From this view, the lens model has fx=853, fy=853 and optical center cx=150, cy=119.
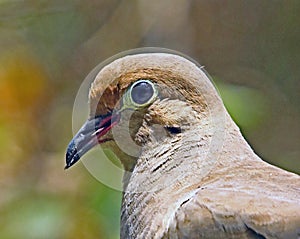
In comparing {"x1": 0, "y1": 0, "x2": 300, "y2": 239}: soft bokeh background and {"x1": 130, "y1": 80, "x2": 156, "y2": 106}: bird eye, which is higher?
{"x1": 130, "y1": 80, "x2": 156, "y2": 106}: bird eye

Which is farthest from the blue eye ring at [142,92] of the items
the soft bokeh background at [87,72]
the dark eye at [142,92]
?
the soft bokeh background at [87,72]

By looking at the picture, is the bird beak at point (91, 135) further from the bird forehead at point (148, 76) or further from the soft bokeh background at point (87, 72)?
the soft bokeh background at point (87, 72)

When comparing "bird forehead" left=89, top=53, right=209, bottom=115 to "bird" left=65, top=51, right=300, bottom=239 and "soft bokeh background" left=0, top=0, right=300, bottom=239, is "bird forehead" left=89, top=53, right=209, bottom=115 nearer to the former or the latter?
"bird" left=65, top=51, right=300, bottom=239

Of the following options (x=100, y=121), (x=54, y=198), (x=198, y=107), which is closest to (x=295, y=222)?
(x=198, y=107)

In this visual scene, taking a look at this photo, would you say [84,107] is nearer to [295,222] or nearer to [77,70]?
[295,222]

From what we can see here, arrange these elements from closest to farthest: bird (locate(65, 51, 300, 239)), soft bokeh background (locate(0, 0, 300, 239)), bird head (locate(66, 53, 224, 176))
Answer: bird (locate(65, 51, 300, 239))
bird head (locate(66, 53, 224, 176))
soft bokeh background (locate(0, 0, 300, 239))

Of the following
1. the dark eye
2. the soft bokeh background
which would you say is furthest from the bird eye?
the soft bokeh background

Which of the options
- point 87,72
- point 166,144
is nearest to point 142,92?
point 166,144

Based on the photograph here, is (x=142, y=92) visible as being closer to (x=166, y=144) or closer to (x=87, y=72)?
(x=166, y=144)
